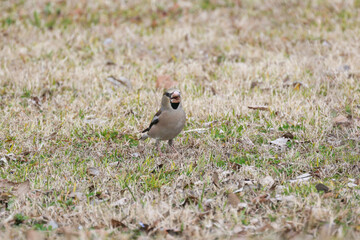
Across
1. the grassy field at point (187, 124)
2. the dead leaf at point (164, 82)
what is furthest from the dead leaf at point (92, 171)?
the dead leaf at point (164, 82)

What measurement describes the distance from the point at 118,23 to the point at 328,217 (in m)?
8.64

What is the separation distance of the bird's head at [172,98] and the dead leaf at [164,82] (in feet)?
7.78

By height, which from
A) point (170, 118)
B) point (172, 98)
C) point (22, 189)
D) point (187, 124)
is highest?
point (172, 98)

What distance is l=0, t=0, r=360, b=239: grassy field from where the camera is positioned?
4195mm

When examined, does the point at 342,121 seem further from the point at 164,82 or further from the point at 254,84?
the point at 164,82

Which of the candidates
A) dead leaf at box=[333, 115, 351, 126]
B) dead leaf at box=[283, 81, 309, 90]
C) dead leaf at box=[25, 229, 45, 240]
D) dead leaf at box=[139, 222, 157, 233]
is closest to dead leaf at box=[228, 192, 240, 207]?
dead leaf at box=[139, 222, 157, 233]

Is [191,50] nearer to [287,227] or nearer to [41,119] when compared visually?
[41,119]

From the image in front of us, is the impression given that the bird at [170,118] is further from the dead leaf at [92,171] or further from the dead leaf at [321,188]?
the dead leaf at [321,188]

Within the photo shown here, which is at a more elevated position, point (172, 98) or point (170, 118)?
point (172, 98)

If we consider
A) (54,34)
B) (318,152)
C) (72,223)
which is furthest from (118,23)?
(72,223)

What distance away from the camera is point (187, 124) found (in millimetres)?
6555

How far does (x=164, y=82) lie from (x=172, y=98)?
273cm

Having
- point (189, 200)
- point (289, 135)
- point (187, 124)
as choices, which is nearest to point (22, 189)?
point (189, 200)

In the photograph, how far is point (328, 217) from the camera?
3.98 m
